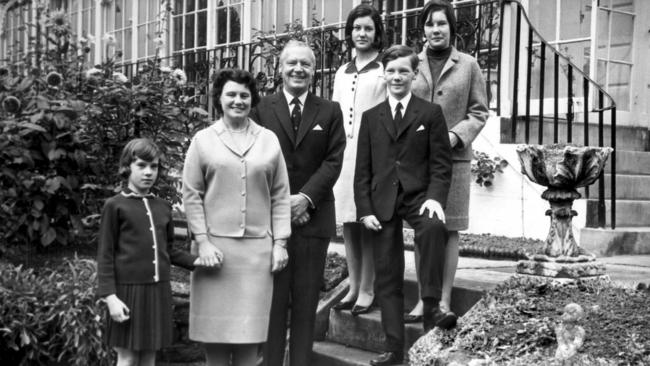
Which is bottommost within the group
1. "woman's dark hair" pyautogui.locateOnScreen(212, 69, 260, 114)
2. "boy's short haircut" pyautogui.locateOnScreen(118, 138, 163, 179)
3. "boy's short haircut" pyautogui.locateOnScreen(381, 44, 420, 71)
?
"boy's short haircut" pyautogui.locateOnScreen(118, 138, 163, 179)

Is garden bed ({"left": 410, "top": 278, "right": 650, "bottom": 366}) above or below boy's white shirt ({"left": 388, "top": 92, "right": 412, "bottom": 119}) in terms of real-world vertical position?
below

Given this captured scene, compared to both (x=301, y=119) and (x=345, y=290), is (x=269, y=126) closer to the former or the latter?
(x=301, y=119)

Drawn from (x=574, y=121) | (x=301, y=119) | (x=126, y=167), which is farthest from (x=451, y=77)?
(x=574, y=121)

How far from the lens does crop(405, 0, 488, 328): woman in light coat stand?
4582 mm

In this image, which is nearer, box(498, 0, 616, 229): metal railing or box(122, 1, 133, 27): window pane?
box(498, 0, 616, 229): metal railing

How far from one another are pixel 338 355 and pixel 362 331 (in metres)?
0.19

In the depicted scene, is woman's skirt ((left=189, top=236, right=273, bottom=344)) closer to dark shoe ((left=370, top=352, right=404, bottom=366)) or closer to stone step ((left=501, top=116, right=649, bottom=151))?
dark shoe ((left=370, top=352, right=404, bottom=366))

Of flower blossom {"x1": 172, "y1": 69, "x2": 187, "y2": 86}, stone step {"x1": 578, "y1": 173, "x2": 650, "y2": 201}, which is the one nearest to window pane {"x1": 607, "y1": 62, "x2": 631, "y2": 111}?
stone step {"x1": 578, "y1": 173, "x2": 650, "y2": 201}

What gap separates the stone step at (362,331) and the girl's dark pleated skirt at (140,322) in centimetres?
124

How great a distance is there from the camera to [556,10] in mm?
8219

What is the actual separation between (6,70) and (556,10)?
4.87 meters

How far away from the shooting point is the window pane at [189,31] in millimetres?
12766

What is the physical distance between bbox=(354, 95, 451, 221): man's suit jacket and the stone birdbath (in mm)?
425

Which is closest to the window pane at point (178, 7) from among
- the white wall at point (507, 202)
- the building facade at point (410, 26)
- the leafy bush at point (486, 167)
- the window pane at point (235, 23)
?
the building facade at point (410, 26)
